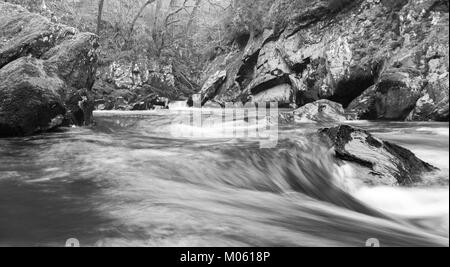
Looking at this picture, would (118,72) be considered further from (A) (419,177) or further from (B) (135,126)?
(A) (419,177)

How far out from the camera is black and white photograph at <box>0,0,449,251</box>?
2717 mm

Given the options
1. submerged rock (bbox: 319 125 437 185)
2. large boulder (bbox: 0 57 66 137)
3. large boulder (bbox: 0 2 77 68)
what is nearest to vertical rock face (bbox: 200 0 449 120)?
submerged rock (bbox: 319 125 437 185)

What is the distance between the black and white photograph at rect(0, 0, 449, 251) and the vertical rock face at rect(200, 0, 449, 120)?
67mm

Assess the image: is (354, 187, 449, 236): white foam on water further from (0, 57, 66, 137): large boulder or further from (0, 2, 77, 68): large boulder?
(0, 2, 77, 68): large boulder

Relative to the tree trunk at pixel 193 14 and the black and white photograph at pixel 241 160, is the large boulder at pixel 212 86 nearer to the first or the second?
the tree trunk at pixel 193 14

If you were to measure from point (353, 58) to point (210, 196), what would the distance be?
10.8m

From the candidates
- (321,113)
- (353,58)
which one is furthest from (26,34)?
(353,58)

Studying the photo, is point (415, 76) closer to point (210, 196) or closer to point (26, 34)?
point (210, 196)

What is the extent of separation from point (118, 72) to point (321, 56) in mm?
10500

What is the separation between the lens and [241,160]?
18.2 ft

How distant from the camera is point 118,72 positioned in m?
21.5

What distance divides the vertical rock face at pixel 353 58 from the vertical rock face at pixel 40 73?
19.5 feet

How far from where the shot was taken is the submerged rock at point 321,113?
32.8 feet

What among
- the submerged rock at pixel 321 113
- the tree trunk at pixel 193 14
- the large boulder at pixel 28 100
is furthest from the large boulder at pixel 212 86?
the large boulder at pixel 28 100
